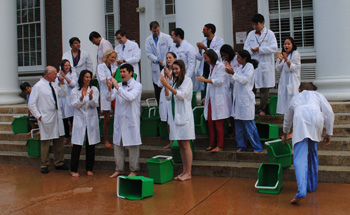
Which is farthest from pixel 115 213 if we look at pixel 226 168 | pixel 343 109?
→ pixel 343 109

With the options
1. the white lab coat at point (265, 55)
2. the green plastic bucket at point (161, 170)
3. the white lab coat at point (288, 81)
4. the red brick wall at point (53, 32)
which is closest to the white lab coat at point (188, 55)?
the white lab coat at point (265, 55)

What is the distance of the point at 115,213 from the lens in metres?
5.44

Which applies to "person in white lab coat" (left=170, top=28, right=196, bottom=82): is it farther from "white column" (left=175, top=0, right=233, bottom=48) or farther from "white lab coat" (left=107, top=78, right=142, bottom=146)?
"white lab coat" (left=107, top=78, right=142, bottom=146)

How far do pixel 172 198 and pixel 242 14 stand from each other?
8315 millimetres

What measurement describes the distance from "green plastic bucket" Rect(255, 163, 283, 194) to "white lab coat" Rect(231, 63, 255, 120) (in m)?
1.18

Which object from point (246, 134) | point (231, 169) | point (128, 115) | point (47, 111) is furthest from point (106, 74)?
point (231, 169)

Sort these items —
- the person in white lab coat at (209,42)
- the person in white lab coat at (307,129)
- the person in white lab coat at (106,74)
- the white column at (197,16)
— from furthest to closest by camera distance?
1. the white column at (197,16)
2. the person in white lab coat at (209,42)
3. the person in white lab coat at (106,74)
4. the person in white lab coat at (307,129)

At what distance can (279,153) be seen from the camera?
6895 mm

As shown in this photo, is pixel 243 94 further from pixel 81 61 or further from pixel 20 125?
pixel 20 125

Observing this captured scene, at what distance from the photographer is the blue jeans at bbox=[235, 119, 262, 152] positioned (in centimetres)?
730

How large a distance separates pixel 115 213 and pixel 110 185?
1.55 metres

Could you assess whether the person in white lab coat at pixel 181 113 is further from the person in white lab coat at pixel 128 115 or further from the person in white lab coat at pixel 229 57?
the person in white lab coat at pixel 229 57

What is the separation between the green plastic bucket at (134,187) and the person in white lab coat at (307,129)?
80.3 inches

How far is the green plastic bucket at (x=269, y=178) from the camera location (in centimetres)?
599
